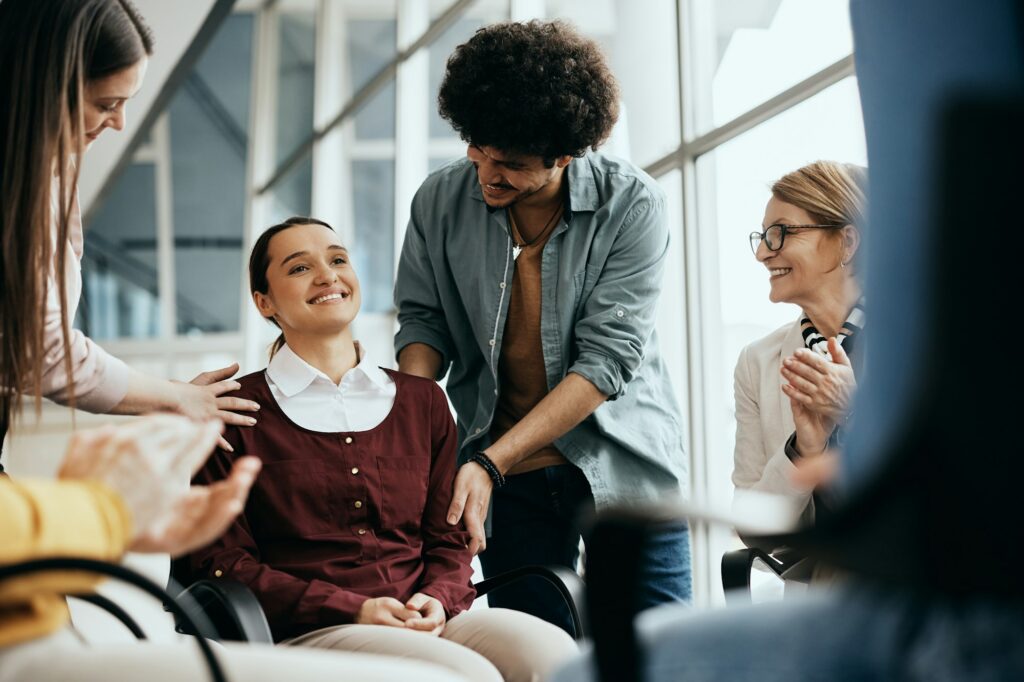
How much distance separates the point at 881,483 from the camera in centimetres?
70

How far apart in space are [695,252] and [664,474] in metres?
1.38

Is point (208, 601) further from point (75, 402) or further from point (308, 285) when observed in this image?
point (308, 285)

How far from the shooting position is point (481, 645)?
1.86 meters

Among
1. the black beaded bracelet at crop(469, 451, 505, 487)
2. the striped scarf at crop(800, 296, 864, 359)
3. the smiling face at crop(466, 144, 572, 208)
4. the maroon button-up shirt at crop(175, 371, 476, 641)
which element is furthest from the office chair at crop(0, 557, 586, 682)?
the smiling face at crop(466, 144, 572, 208)

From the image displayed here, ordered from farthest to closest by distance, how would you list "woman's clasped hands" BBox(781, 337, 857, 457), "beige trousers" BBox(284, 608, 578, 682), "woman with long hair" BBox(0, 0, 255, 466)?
1. "woman's clasped hands" BBox(781, 337, 857, 457)
2. "beige trousers" BBox(284, 608, 578, 682)
3. "woman with long hair" BBox(0, 0, 255, 466)

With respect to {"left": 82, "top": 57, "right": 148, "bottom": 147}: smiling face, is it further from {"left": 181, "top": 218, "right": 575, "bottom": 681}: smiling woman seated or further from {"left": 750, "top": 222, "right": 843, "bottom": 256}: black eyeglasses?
{"left": 750, "top": 222, "right": 843, "bottom": 256}: black eyeglasses

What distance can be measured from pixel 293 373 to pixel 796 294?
1.15 meters

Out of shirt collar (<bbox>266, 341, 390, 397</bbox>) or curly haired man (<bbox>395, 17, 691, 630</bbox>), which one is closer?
shirt collar (<bbox>266, 341, 390, 397</bbox>)

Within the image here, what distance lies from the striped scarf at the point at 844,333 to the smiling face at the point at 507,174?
671mm

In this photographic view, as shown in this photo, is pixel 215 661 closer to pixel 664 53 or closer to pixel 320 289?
pixel 320 289

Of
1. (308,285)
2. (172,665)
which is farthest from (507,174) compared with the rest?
(172,665)

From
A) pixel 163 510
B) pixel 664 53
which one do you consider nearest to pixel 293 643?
pixel 163 510

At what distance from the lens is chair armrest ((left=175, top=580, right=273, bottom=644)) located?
1564 mm

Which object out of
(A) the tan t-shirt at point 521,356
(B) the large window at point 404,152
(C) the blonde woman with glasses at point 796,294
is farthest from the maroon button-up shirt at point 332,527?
(C) the blonde woman with glasses at point 796,294
